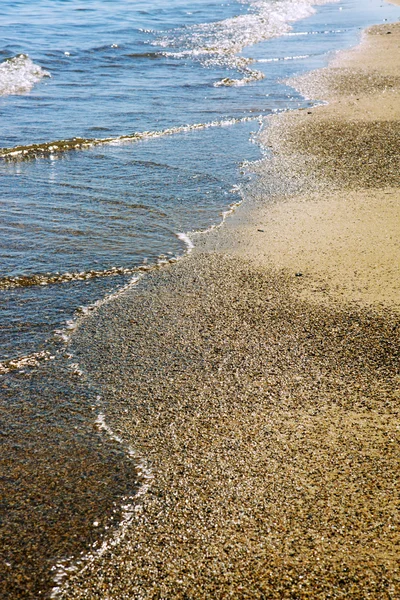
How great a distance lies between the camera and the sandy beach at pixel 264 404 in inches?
92.3

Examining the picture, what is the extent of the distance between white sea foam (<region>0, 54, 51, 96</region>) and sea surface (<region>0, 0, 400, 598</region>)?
36 mm

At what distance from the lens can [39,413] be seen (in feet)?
10.3

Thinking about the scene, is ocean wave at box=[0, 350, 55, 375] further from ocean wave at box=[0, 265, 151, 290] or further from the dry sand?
the dry sand

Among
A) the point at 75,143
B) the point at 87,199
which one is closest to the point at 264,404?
the point at 87,199

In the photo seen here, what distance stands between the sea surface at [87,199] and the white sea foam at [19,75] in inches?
1.4

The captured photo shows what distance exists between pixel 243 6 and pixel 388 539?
23.4 metres

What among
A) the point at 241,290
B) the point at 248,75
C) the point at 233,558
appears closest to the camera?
the point at 233,558

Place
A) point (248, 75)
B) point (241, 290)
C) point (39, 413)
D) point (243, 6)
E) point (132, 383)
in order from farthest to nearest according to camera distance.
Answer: point (243, 6), point (248, 75), point (241, 290), point (132, 383), point (39, 413)

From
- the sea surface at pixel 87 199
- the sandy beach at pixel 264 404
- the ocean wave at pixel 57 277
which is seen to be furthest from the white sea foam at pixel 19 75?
the ocean wave at pixel 57 277

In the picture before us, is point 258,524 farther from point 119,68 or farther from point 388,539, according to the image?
point 119,68

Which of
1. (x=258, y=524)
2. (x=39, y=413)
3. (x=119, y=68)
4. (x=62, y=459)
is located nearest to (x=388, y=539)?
(x=258, y=524)

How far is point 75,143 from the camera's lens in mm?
7562

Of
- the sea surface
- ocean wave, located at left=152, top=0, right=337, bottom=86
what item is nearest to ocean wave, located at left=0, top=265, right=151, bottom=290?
the sea surface

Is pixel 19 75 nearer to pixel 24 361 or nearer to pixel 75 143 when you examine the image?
pixel 75 143
